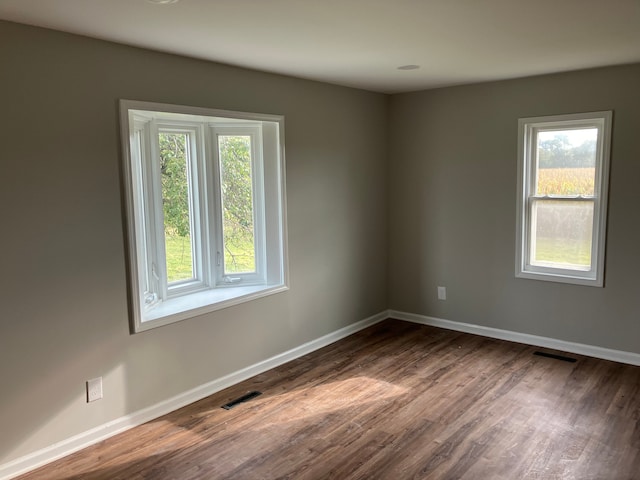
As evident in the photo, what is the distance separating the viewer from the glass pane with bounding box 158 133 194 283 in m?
3.73

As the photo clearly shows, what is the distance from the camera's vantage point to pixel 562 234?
166 inches

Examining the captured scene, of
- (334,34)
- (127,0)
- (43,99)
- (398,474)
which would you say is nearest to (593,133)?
(334,34)

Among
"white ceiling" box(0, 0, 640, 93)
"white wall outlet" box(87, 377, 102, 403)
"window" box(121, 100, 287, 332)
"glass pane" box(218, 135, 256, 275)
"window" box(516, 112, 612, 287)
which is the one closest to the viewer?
"white ceiling" box(0, 0, 640, 93)

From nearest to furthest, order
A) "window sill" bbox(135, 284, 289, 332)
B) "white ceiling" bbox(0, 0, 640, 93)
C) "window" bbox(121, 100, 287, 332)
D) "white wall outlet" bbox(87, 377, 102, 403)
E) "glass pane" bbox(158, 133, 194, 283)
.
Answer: "white ceiling" bbox(0, 0, 640, 93) → "white wall outlet" bbox(87, 377, 102, 403) → "window sill" bbox(135, 284, 289, 332) → "window" bbox(121, 100, 287, 332) → "glass pane" bbox(158, 133, 194, 283)

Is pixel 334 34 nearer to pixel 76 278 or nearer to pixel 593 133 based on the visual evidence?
pixel 76 278

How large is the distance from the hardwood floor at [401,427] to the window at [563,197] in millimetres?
790

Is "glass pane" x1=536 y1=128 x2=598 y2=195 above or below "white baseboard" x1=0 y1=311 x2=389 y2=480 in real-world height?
above

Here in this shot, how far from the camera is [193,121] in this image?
3840mm

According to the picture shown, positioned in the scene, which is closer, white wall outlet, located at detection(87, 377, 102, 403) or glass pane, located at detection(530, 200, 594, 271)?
white wall outlet, located at detection(87, 377, 102, 403)

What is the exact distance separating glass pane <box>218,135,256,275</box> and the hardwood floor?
0.96m

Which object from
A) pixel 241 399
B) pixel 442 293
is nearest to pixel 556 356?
pixel 442 293

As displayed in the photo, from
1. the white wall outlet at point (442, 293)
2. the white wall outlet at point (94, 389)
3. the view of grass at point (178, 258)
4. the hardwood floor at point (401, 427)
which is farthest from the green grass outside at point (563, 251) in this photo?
the white wall outlet at point (94, 389)

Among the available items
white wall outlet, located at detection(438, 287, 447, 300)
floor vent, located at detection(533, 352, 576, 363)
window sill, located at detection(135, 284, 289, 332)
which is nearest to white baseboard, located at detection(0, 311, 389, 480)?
window sill, located at detection(135, 284, 289, 332)

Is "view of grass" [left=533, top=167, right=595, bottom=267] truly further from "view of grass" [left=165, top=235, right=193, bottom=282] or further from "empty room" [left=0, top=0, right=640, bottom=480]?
"view of grass" [left=165, top=235, right=193, bottom=282]
